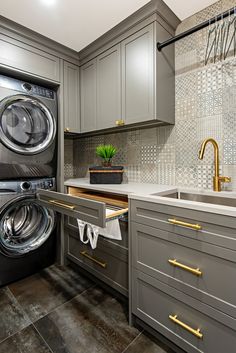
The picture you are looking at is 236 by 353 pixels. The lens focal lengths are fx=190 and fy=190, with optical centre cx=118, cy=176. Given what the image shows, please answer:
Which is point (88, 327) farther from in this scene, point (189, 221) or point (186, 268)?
point (189, 221)

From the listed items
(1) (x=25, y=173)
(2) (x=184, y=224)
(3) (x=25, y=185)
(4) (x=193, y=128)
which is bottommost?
(2) (x=184, y=224)

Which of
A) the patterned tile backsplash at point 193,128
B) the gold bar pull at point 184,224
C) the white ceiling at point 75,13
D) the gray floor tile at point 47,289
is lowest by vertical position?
the gray floor tile at point 47,289

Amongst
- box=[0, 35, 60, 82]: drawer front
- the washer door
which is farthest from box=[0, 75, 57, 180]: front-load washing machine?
the washer door

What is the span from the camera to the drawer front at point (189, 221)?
34.2 inches

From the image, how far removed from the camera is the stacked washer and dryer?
→ 5.34 feet

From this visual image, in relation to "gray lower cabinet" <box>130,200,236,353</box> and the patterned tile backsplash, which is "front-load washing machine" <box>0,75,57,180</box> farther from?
"gray lower cabinet" <box>130,200,236,353</box>

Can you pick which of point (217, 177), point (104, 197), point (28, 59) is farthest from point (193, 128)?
point (28, 59)

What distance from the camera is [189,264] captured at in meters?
1.01

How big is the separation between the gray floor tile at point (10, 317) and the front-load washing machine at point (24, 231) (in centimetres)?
19

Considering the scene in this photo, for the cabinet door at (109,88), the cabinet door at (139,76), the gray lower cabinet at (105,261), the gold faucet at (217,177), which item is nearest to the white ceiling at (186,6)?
the cabinet door at (139,76)

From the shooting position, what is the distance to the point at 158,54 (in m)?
1.52

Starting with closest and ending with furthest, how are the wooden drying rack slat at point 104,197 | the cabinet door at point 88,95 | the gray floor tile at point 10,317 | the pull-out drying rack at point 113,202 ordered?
the pull-out drying rack at point 113,202, the gray floor tile at point 10,317, the wooden drying rack slat at point 104,197, the cabinet door at point 88,95

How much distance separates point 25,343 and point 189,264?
1.14 metres

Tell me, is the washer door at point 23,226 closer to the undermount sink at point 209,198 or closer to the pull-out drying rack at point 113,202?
the pull-out drying rack at point 113,202
